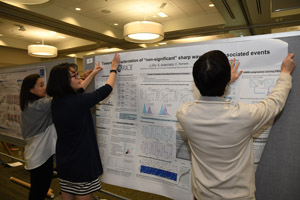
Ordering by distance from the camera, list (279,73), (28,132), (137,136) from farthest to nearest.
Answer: (28,132)
(137,136)
(279,73)

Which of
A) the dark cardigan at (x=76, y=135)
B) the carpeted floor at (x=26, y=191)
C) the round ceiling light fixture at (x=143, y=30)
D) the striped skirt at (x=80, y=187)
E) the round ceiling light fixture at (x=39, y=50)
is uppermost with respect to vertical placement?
the round ceiling light fixture at (x=143, y=30)

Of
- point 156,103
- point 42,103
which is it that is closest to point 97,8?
point 42,103

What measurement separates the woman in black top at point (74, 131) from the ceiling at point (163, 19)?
3.56 metres

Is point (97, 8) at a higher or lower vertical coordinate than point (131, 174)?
higher

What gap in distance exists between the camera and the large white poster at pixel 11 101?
116 inches

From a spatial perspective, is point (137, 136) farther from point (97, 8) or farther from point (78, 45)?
point (78, 45)

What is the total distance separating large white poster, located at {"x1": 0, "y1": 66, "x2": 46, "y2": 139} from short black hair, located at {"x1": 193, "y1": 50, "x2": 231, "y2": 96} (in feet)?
8.72

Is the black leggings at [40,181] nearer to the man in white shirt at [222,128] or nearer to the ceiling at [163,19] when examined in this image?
the man in white shirt at [222,128]

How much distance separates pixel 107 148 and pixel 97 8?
14.6 feet

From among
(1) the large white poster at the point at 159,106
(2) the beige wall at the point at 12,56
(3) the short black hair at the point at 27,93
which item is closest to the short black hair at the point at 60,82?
(1) the large white poster at the point at 159,106

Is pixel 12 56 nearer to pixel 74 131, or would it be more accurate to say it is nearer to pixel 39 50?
pixel 39 50

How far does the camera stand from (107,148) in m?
1.80

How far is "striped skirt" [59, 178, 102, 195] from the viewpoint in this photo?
1.42m

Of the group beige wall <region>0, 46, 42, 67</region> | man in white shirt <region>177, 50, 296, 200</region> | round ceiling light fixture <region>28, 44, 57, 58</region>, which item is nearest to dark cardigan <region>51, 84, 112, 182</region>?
man in white shirt <region>177, 50, 296, 200</region>
